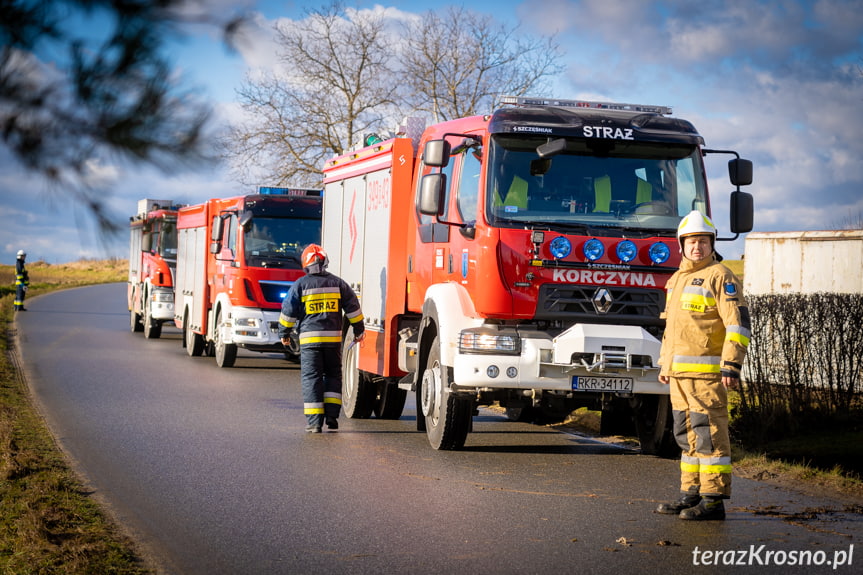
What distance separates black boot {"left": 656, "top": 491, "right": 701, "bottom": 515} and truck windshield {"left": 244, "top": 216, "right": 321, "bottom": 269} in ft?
41.9

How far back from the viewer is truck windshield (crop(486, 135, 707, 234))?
10.4m

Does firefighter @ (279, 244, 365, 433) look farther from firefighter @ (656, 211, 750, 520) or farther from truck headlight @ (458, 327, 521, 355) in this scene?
firefighter @ (656, 211, 750, 520)

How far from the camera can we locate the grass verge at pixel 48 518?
20.7ft

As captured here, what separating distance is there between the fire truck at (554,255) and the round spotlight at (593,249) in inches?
0.5

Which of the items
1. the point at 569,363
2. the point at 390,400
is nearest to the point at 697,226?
the point at 569,363

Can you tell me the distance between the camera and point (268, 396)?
51.3 ft

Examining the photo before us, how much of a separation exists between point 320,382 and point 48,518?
16.5 ft

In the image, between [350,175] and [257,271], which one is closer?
[350,175]

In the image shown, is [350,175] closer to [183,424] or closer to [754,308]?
[183,424]

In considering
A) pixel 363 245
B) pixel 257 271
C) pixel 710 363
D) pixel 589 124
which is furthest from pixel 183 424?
pixel 257 271

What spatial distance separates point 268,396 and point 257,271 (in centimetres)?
454

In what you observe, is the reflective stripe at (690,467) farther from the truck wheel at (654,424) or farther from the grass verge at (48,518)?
the grass verge at (48,518)

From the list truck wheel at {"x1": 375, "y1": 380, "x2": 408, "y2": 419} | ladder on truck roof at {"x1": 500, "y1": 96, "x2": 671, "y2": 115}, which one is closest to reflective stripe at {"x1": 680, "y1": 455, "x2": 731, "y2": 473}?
ladder on truck roof at {"x1": 500, "y1": 96, "x2": 671, "y2": 115}

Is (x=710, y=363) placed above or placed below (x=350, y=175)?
below
